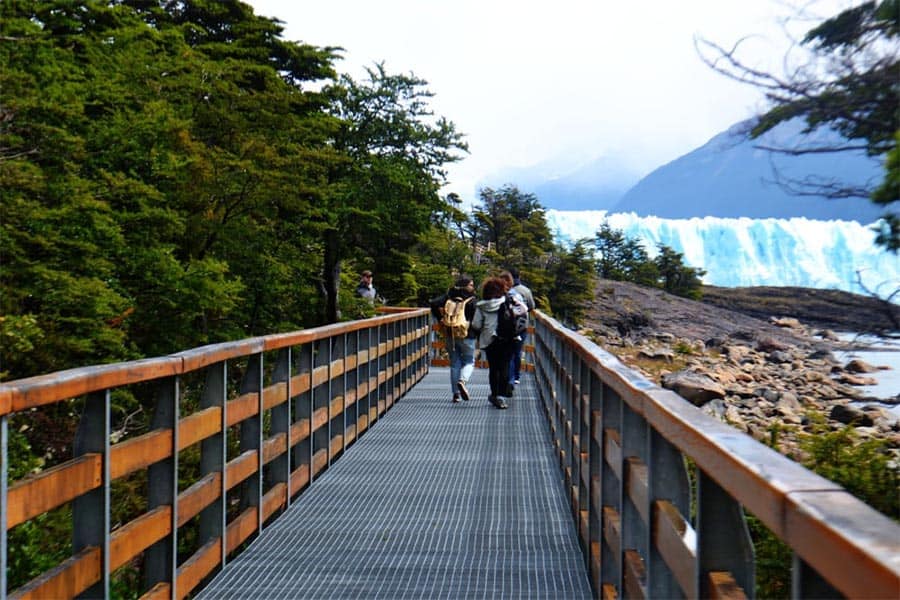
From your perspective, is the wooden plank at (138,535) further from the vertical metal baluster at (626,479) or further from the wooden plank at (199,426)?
the vertical metal baluster at (626,479)

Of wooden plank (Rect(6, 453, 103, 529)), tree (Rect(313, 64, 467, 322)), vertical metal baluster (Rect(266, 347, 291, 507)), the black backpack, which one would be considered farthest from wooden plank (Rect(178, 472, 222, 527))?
tree (Rect(313, 64, 467, 322))

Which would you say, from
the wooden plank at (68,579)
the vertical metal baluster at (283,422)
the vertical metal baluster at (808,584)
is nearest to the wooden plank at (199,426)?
the wooden plank at (68,579)

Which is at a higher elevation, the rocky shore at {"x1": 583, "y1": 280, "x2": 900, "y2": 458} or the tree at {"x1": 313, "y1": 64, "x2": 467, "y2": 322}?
the tree at {"x1": 313, "y1": 64, "x2": 467, "y2": 322}

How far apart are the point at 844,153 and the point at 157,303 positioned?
14.6 metres

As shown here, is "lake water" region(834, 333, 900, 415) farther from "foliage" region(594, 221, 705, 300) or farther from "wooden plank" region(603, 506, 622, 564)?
"foliage" region(594, 221, 705, 300)

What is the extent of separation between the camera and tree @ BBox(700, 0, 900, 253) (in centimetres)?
1022

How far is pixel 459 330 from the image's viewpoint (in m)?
12.9

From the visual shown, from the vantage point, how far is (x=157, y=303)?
69.6 feet

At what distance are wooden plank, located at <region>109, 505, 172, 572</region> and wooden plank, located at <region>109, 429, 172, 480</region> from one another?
0.69 ft

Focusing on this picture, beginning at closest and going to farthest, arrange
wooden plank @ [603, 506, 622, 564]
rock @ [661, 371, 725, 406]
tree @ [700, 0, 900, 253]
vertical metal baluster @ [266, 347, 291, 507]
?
wooden plank @ [603, 506, 622, 564] < vertical metal baluster @ [266, 347, 291, 507] < tree @ [700, 0, 900, 253] < rock @ [661, 371, 725, 406]

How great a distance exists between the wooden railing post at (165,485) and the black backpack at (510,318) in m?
7.76

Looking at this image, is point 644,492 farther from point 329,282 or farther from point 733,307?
point 733,307

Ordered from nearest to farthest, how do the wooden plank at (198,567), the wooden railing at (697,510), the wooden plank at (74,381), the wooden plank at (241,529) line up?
1. the wooden railing at (697,510)
2. the wooden plank at (74,381)
3. the wooden plank at (198,567)
4. the wooden plank at (241,529)

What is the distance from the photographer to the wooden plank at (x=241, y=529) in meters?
5.19
